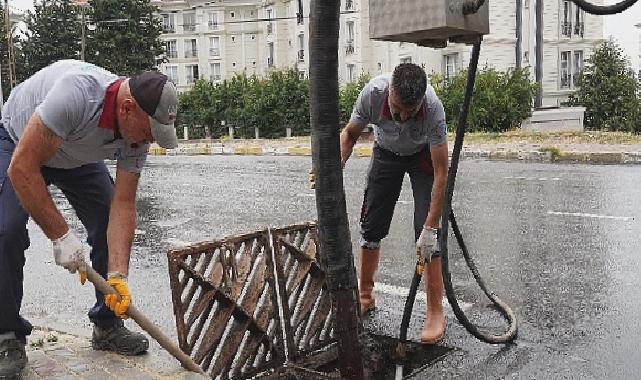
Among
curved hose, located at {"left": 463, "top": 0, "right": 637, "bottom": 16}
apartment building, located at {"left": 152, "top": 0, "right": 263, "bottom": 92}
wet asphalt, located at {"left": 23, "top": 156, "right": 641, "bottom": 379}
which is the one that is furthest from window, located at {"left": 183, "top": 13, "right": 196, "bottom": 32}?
curved hose, located at {"left": 463, "top": 0, "right": 637, "bottom": 16}

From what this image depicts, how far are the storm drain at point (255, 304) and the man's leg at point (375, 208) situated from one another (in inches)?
25.4

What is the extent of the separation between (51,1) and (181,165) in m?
26.8

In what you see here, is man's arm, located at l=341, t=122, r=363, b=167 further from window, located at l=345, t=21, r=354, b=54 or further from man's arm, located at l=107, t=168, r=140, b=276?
window, located at l=345, t=21, r=354, b=54

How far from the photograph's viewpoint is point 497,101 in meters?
22.1

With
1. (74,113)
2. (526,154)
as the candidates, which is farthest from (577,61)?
(74,113)

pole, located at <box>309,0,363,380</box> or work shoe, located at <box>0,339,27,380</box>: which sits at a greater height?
pole, located at <box>309,0,363,380</box>

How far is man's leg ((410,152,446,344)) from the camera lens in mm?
4508

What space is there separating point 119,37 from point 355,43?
13513 mm

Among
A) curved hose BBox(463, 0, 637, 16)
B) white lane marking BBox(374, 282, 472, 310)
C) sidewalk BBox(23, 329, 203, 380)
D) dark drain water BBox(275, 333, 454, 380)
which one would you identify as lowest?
dark drain water BBox(275, 333, 454, 380)

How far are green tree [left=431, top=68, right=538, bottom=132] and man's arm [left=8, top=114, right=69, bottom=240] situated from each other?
63.6ft

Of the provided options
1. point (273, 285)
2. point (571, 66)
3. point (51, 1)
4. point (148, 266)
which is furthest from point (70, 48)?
point (273, 285)

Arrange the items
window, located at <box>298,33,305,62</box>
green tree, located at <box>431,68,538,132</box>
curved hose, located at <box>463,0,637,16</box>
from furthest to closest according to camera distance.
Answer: window, located at <box>298,33,305,62</box>
green tree, located at <box>431,68,538,132</box>
curved hose, located at <box>463,0,637,16</box>

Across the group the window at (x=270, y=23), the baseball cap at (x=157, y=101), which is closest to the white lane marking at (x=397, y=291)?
the baseball cap at (x=157, y=101)

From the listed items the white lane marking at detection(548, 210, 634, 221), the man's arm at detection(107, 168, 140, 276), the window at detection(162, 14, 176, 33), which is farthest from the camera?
the window at detection(162, 14, 176, 33)
